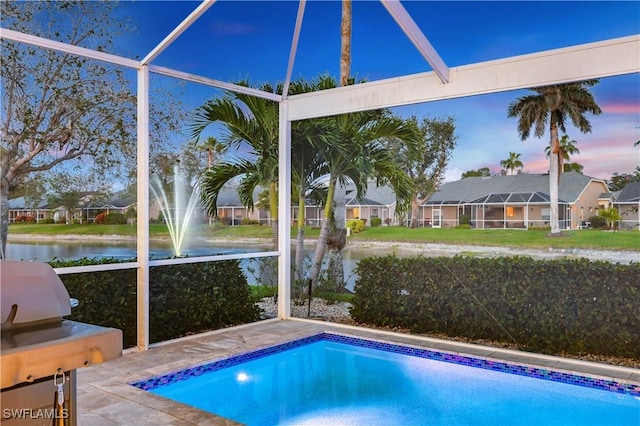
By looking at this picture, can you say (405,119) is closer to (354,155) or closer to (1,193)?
(354,155)

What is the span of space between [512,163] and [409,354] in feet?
8.59

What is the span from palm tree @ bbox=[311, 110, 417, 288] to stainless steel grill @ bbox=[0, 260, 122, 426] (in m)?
5.77

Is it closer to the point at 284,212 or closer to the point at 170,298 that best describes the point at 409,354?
the point at 284,212

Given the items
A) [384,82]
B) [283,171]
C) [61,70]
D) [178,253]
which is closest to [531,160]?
[384,82]

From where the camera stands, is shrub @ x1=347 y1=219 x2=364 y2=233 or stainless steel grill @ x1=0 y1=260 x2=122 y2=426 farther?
shrub @ x1=347 y1=219 x2=364 y2=233

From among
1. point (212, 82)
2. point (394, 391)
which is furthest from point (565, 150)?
point (212, 82)

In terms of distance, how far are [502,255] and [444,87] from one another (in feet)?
6.95

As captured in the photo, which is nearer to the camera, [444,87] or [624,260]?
[624,260]

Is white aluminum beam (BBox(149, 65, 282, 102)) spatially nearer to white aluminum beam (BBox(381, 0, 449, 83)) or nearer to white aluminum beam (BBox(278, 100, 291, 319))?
white aluminum beam (BBox(278, 100, 291, 319))

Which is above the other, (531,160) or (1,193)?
(531,160)

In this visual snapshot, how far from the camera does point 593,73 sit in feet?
16.7

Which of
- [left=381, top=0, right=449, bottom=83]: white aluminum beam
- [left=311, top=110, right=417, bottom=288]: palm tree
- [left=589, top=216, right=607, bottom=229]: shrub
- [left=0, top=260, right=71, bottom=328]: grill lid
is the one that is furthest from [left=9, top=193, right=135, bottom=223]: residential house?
[left=589, top=216, right=607, bottom=229]: shrub

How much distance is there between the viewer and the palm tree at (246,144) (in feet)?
23.3

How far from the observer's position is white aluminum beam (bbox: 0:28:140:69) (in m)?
4.64
